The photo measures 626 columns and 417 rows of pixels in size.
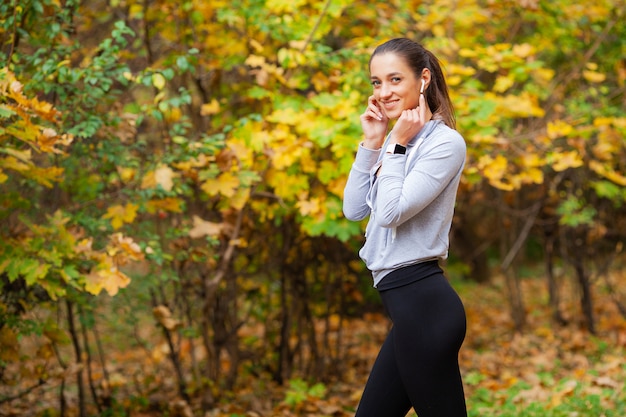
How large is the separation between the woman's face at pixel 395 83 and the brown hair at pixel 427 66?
0.06 ft

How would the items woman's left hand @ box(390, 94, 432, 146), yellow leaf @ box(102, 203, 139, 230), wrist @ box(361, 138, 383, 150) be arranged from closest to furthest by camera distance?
woman's left hand @ box(390, 94, 432, 146) → wrist @ box(361, 138, 383, 150) → yellow leaf @ box(102, 203, 139, 230)

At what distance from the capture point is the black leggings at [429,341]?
2094mm

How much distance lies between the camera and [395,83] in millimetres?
2223

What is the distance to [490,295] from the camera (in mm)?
10258

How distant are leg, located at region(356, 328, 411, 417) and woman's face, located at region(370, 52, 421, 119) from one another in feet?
2.49

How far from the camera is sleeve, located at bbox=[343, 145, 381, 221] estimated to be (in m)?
2.33

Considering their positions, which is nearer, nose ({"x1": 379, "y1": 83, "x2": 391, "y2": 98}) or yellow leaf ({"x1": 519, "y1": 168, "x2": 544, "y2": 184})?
nose ({"x1": 379, "y1": 83, "x2": 391, "y2": 98})

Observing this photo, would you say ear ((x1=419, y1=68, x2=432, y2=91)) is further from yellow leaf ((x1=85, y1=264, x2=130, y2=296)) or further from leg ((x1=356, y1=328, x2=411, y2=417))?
yellow leaf ((x1=85, y1=264, x2=130, y2=296))

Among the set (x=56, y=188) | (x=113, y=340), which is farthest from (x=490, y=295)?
(x=56, y=188)

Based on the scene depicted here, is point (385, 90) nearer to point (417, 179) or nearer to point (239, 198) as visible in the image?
point (417, 179)

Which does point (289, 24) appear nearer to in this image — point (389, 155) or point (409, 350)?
point (389, 155)

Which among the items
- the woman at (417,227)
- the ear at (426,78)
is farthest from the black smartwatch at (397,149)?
the ear at (426,78)

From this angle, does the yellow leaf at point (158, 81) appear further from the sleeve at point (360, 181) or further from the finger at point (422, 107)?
the finger at point (422, 107)

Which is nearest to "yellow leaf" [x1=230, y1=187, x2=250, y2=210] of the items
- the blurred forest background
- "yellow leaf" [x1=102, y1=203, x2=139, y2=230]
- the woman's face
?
the blurred forest background
